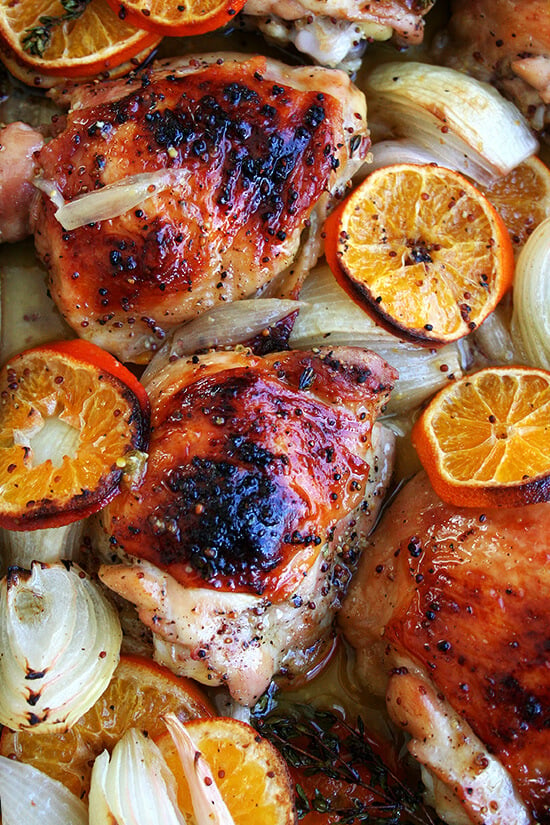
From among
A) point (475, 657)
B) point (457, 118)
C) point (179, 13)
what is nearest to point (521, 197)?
point (457, 118)

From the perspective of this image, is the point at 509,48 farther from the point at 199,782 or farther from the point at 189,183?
the point at 199,782

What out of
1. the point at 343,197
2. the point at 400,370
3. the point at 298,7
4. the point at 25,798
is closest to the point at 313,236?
the point at 343,197

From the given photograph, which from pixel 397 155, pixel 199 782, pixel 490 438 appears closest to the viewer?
pixel 199 782

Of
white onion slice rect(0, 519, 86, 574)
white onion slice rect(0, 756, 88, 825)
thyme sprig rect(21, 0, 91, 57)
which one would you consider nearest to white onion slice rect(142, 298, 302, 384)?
white onion slice rect(0, 519, 86, 574)

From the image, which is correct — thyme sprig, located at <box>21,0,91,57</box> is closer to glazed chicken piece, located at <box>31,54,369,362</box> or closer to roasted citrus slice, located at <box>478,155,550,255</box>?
glazed chicken piece, located at <box>31,54,369,362</box>

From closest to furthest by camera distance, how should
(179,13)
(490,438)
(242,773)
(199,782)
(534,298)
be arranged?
(199,782)
(242,773)
(490,438)
(179,13)
(534,298)

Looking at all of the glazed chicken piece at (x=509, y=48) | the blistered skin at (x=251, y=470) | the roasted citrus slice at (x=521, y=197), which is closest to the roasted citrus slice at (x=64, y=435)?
the blistered skin at (x=251, y=470)

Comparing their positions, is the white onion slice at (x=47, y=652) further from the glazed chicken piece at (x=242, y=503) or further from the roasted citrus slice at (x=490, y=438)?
the roasted citrus slice at (x=490, y=438)

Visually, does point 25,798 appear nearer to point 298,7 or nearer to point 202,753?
point 202,753
